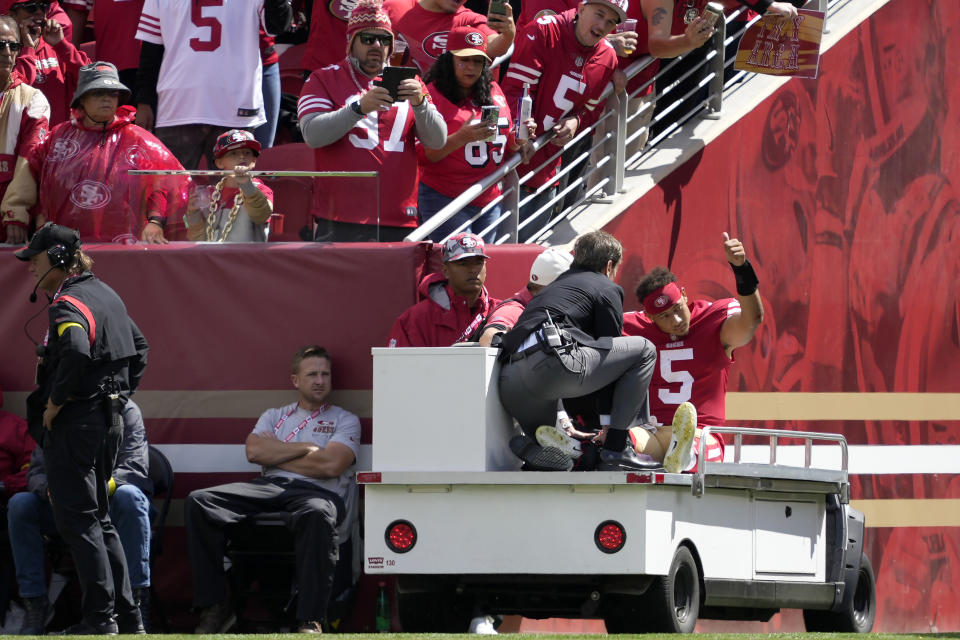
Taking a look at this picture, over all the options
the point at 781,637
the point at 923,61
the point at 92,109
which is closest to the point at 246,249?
the point at 92,109

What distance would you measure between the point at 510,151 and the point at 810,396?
301cm

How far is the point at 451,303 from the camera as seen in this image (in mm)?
9922

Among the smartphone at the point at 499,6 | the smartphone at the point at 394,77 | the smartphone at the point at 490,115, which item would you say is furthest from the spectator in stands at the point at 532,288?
the smartphone at the point at 499,6

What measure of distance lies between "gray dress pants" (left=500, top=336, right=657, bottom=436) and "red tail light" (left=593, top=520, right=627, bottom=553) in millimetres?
541

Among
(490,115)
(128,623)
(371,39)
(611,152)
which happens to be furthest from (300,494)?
(611,152)

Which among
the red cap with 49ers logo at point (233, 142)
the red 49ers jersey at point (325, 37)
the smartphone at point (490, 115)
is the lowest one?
the red cap with 49ers logo at point (233, 142)

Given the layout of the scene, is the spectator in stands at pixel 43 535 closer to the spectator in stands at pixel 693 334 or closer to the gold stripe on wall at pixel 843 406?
the spectator in stands at pixel 693 334

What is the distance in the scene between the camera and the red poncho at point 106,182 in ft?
34.5

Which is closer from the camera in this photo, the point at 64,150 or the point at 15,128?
the point at 64,150

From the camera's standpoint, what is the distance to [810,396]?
12.5m

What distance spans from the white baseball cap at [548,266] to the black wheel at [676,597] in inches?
67.7

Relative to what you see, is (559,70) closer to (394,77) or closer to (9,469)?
(394,77)

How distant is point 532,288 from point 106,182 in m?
2.87

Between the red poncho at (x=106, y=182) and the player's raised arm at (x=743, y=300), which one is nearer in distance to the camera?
the player's raised arm at (x=743, y=300)
